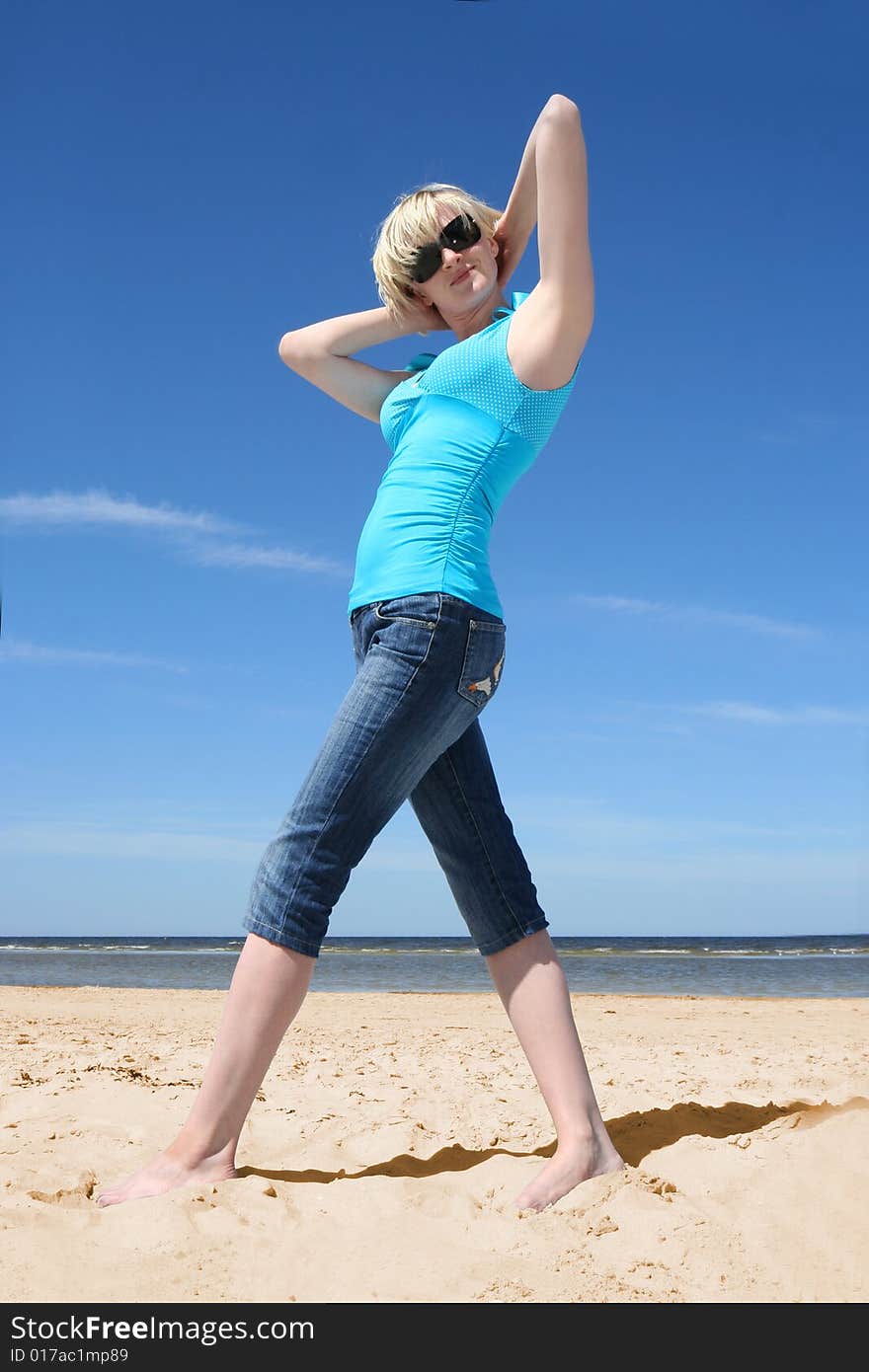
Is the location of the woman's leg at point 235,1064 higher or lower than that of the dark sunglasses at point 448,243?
lower

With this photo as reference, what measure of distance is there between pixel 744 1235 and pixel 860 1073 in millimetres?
2130

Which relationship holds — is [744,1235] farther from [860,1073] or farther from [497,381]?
[860,1073]

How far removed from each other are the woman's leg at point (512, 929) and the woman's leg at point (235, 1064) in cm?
43

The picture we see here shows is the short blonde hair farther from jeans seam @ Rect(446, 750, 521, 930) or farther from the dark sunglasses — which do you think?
jeans seam @ Rect(446, 750, 521, 930)

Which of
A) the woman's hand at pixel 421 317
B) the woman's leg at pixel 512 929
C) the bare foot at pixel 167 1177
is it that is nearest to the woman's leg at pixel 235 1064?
the bare foot at pixel 167 1177

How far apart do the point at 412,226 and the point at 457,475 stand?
2.00 feet

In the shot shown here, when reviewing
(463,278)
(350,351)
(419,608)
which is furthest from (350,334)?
(419,608)

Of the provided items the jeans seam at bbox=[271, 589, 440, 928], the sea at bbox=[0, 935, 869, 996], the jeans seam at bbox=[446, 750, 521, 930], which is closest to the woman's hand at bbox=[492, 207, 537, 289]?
the jeans seam at bbox=[271, 589, 440, 928]

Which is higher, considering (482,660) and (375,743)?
(482,660)

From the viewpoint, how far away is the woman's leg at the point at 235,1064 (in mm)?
2092

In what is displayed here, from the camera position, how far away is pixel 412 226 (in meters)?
2.34

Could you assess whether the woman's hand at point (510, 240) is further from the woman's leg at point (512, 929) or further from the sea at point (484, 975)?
the sea at point (484, 975)

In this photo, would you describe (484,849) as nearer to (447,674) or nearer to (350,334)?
(447,674)
